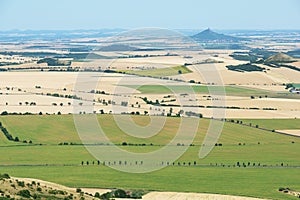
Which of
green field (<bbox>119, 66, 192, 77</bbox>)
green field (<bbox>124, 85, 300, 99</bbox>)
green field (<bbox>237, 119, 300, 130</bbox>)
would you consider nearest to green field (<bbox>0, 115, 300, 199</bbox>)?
green field (<bbox>237, 119, 300, 130</bbox>)

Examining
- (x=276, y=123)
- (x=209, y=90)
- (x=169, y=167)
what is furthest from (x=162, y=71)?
(x=169, y=167)

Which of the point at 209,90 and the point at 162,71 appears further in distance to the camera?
the point at 162,71

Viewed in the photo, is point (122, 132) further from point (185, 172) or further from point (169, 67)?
point (169, 67)

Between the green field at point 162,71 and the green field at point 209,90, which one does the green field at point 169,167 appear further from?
the green field at point 162,71

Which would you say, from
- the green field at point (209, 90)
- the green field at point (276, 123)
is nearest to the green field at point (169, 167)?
the green field at point (276, 123)

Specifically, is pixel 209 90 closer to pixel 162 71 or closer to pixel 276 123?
pixel 276 123

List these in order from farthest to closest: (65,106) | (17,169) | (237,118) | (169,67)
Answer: (169,67)
(65,106)
(237,118)
(17,169)

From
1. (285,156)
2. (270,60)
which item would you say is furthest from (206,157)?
(270,60)

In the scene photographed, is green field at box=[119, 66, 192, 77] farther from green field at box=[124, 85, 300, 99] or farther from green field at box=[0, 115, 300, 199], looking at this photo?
green field at box=[0, 115, 300, 199]

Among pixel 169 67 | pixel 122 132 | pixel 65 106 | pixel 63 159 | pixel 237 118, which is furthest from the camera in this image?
Result: pixel 169 67
